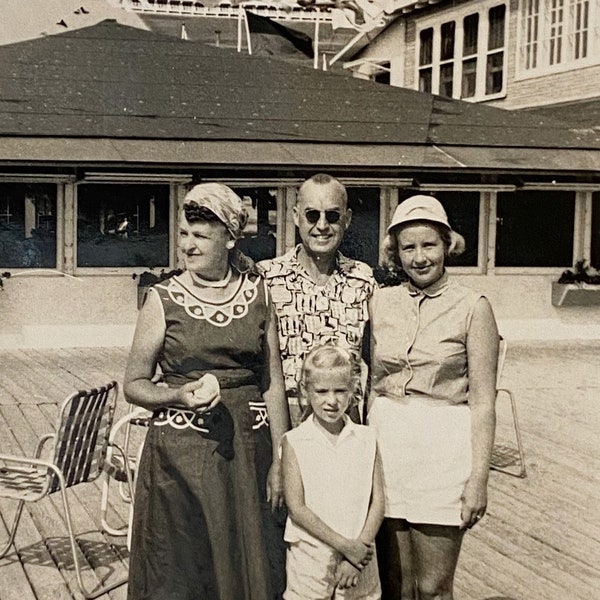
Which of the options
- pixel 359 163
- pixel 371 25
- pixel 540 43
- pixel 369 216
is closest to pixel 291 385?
pixel 359 163

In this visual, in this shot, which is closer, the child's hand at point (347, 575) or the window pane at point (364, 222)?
the child's hand at point (347, 575)

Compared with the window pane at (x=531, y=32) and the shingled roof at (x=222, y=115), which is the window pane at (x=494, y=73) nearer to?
the window pane at (x=531, y=32)

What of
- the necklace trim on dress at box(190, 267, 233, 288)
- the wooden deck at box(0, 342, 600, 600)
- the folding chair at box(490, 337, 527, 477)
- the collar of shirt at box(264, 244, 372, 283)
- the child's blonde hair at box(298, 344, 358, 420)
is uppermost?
the collar of shirt at box(264, 244, 372, 283)

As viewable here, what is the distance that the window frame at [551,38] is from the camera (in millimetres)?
A: 13414

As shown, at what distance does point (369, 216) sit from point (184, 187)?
2403 mm

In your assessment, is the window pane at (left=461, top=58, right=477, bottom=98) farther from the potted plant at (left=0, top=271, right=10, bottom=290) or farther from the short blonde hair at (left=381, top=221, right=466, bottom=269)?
the short blonde hair at (left=381, top=221, right=466, bottom=269)

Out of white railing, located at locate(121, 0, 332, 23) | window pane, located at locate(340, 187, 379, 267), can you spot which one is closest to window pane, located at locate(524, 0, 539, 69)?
window pane, located at locate(340, 187, 379, 267)

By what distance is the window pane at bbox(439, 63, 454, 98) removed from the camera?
55.3ft

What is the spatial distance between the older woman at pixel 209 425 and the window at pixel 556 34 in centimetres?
1179

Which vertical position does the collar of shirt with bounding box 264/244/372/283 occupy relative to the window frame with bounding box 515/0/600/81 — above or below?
below

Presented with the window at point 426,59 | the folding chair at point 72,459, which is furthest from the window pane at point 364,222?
the folding chair at point 72,459

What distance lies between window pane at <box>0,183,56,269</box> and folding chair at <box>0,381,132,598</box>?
23.6 ft

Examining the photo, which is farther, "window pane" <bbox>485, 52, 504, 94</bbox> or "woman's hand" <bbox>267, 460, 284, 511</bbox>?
"window pane" <bbox>485, 52, 504, 94</bbox>

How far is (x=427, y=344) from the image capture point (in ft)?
8.68
